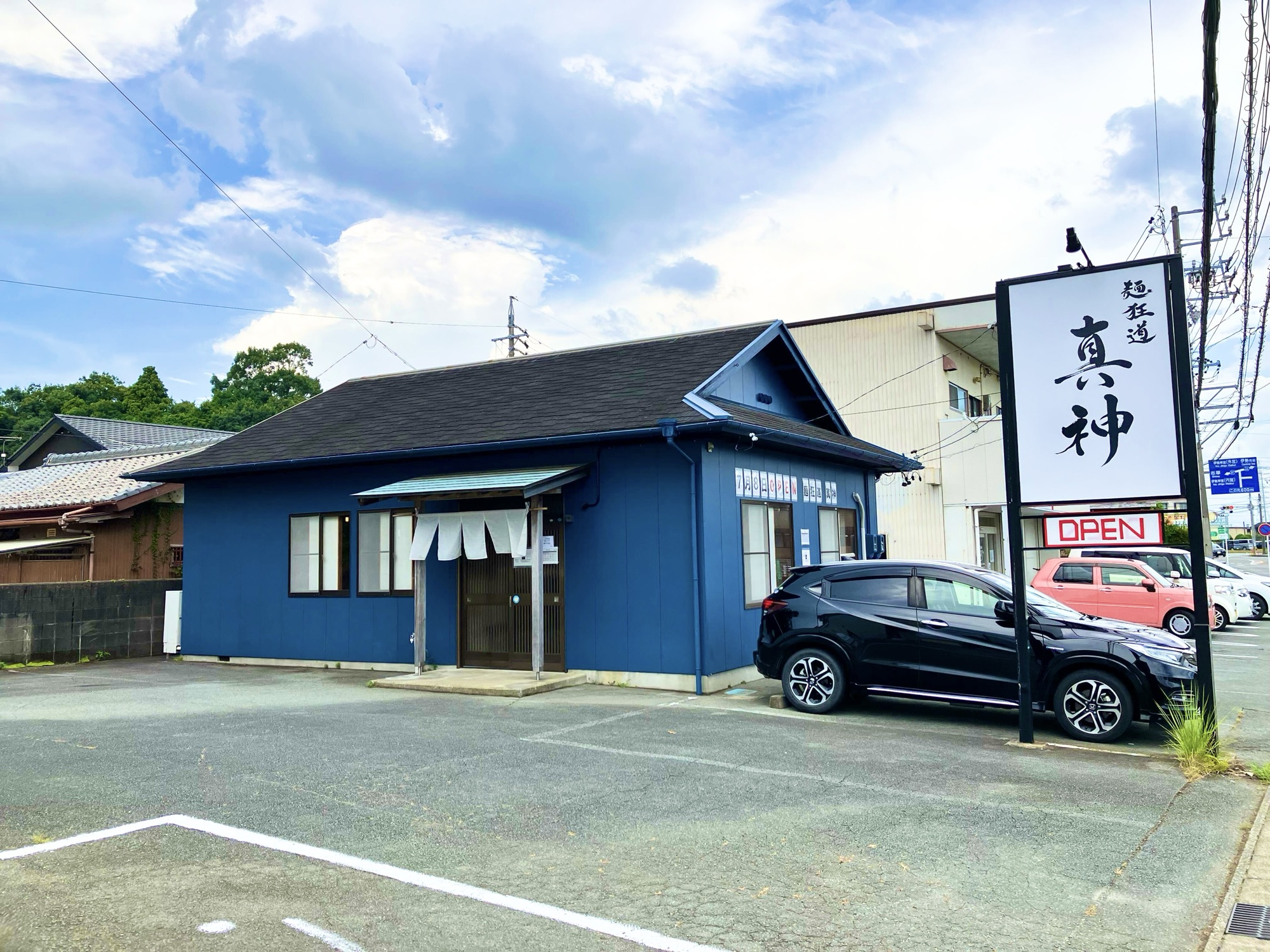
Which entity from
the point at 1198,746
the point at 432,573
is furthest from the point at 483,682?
the point at 1198,746

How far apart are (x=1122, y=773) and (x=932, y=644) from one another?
83.9 inches

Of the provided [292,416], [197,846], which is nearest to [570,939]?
[197,846]

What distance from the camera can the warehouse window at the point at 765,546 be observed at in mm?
12453

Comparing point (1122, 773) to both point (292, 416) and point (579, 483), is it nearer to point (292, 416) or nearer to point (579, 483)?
point (579, 483)

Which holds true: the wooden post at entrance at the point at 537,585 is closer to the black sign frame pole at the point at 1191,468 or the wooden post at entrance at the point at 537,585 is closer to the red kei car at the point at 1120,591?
the black sign frame pole at the point at 1191,468

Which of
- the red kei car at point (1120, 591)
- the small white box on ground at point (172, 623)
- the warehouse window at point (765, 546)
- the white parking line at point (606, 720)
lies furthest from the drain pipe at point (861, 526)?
the small white box on ground at point (172, 623)

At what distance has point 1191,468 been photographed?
781cm

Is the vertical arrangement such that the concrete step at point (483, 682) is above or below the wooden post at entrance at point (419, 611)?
below

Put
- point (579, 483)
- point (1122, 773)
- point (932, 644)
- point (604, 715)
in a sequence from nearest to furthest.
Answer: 1. point (1122, 773)
2. point (932, 644)
3. point (604, 715)
4. point (579, 483)

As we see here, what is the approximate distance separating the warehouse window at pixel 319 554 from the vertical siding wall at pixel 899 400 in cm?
1496

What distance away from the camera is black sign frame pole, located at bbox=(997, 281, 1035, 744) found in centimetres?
818

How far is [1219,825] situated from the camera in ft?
19.6

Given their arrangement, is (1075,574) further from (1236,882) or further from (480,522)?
(1236,882)

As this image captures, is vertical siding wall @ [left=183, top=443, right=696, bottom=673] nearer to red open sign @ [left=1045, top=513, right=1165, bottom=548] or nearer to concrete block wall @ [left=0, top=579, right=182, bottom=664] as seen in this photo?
concrete block wall @ [left=0, top=579, right=182, bottom=664]
